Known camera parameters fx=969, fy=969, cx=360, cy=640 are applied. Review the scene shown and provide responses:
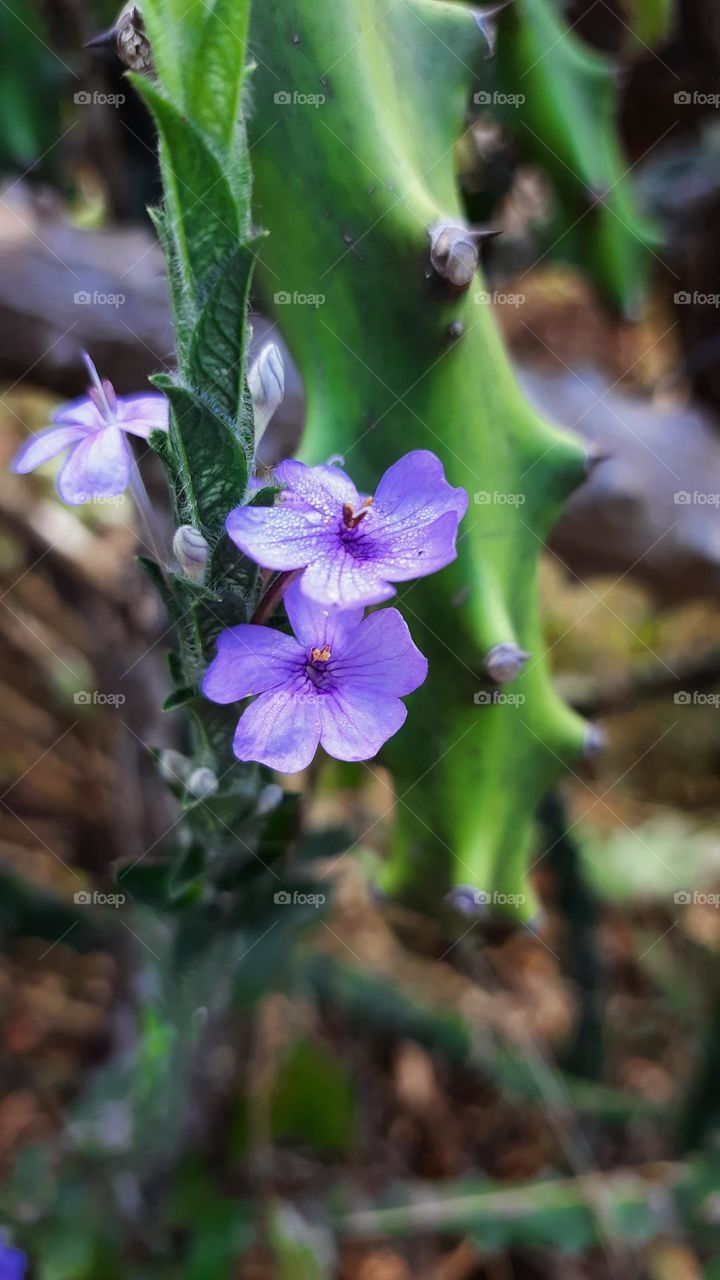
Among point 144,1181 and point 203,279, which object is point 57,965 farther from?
point 203,279

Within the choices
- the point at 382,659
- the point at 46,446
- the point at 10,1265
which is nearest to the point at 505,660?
the point at 382,659

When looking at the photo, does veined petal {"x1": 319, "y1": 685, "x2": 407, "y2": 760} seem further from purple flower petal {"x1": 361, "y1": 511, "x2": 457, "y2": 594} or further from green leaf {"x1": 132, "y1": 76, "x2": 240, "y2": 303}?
green leaf {"x1": 132, "y1": 76, "x2": 240, "y2": 303}

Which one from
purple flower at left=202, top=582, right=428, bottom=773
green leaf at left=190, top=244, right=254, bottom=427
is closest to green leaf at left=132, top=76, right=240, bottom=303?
green leaf at left=190, top=244, right=254, bottom=427

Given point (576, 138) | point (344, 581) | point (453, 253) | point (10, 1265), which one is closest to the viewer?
point (344, 581)

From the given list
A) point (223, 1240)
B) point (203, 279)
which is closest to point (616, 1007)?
point (223, 1240)

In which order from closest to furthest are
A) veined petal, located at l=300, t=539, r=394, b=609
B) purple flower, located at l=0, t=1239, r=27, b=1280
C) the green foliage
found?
veined petal, located at l=300, t=539, r=394, b=609 < purple flower, located at l=0, t=1239, r=27, b=1280 < the green foliage

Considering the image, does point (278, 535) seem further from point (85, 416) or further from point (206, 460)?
point (85, 416)
